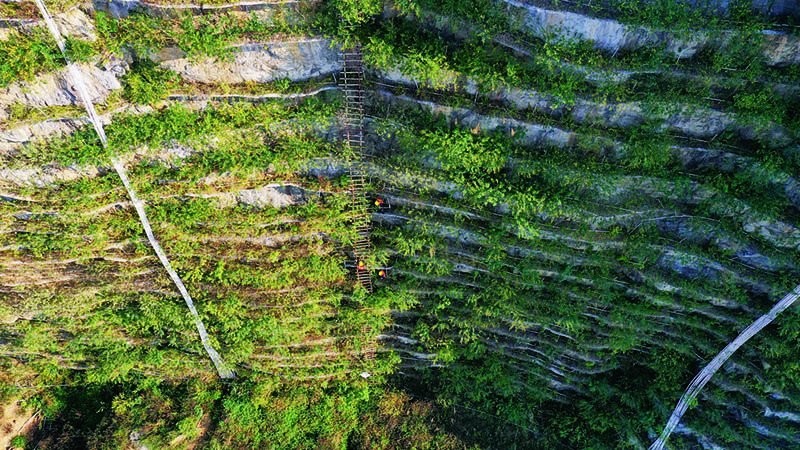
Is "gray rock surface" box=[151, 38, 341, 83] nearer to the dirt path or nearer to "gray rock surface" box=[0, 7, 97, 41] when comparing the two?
"gray rock surface" box=[0, 7, 97, 41]

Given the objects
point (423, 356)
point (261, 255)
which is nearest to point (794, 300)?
point (423, 356)

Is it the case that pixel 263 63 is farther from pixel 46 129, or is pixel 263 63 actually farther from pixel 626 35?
pixel 626 35

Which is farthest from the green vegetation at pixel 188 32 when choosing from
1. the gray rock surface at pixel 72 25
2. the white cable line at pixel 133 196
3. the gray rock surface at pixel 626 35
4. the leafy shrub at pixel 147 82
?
the gray rock surface at pixel 626 35

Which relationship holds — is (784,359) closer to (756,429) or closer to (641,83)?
(756,429)

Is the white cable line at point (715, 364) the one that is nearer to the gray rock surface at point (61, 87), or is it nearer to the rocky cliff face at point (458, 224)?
the rocky cliff face at point (458, 224)

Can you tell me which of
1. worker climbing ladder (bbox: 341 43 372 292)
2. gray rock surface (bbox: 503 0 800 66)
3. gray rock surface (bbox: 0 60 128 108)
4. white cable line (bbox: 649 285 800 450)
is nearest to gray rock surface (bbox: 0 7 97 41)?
gray rock surface (bbox: 0 60 128 108)

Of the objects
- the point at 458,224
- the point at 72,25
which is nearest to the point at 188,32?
the point at 72,25
